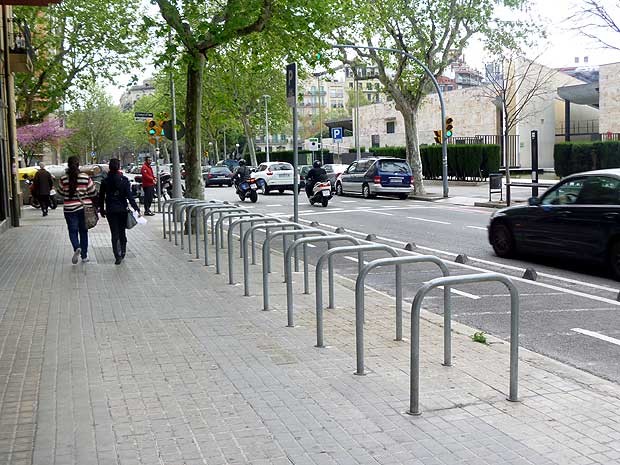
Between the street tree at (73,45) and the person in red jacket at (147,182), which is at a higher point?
the street tree at (73,45)

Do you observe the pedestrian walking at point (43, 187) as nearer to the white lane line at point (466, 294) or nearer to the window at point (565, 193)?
the window at point (565, 193)

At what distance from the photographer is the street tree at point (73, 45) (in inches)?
1284

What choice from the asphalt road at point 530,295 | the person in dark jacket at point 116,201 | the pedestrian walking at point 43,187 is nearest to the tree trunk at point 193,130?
the asphalt road at point 530,295

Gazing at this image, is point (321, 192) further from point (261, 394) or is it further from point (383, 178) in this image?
point (261, 394)

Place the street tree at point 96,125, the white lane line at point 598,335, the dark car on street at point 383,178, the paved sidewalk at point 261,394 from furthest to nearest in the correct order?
the street tree at point 96,125
the dark car on street at point 383,178
the white lane line at point 598,335
the paved sidewalk at point 261,394

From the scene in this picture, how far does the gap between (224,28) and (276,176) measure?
2057cm

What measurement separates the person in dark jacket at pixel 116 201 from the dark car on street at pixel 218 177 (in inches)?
1591

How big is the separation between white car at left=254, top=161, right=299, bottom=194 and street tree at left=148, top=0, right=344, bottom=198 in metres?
17.8

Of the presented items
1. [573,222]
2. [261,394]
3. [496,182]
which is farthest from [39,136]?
[261,394]

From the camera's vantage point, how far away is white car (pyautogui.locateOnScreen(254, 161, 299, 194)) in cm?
3709

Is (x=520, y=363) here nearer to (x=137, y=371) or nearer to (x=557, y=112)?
(x=137, y=371)

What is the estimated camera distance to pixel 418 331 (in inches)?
209

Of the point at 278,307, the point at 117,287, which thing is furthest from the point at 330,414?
the point at 117,287

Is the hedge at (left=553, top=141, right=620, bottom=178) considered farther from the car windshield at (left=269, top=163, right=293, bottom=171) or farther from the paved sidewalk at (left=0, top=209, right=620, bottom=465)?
the paved sidewalk at (left=0, top=209, right=620, bottom=465)
